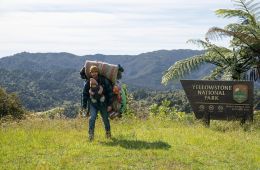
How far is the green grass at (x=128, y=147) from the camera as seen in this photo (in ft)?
26.3

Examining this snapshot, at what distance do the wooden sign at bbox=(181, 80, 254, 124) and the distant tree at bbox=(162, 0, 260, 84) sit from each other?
201 centimetres

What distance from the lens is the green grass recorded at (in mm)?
8031

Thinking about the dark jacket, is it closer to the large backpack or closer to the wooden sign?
the large backpack

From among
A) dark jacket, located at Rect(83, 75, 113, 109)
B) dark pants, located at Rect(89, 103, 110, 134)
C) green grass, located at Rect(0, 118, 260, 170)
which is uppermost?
dark jacket, located at Rect(83, 75, 113, 109)

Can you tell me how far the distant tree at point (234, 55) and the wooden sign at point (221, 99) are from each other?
6.61 ft

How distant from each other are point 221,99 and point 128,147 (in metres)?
5.08

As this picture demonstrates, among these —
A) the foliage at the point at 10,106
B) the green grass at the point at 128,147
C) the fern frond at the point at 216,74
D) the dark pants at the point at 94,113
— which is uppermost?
the fern frond at the point at 216,74

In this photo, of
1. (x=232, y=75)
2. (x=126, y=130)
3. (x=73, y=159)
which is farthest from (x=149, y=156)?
(x=232, y=75)

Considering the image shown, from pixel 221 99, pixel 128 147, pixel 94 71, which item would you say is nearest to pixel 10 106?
pixel 221 99

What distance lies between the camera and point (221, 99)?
13.7 m

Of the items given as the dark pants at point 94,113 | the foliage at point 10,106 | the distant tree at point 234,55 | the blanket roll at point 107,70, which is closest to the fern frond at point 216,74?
the distant tree at point 234,55

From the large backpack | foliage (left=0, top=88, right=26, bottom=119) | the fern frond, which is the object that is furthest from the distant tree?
foliage (left=0, top=88, right=26, bottom=119)

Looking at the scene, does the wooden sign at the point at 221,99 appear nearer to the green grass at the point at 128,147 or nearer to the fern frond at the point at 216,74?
the green grass at the point at 128,147

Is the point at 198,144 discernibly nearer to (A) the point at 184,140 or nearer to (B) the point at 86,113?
(A) the point at 184,140
